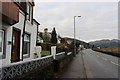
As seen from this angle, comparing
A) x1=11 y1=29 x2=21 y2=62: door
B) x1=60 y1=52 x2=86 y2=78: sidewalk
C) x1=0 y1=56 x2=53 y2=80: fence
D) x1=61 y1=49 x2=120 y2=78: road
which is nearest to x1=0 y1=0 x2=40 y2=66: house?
x1=11 y1=29 x2=21 y2=62: door

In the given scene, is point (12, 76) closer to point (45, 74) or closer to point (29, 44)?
point (45, 74)

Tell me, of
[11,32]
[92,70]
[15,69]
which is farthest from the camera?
[92,70]

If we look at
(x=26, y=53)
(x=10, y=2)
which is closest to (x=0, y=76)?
(x=10, y=2)

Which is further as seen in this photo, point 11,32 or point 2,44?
point 11,32

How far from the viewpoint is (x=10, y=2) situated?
10.2 meters

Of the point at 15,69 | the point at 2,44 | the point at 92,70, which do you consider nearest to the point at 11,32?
the point at 2,44

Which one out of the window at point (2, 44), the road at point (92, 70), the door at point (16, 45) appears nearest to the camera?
the window at point (2, 44)

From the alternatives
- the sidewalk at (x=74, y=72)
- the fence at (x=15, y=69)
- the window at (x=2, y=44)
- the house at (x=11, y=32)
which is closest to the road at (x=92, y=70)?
the sidewalk at (x=74, y=72)

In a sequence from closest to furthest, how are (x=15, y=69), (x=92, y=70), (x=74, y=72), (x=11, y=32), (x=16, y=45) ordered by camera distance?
(x=15, y=69) → (x=11, y=32) → (x=16, y=45) → (x=74, y=72) → (x=92, y=70)

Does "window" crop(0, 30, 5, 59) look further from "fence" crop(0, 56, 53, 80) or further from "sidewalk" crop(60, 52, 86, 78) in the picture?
"sidewalk" crop(60, 52, 86, 78)

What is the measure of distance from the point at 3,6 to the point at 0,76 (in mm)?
3532

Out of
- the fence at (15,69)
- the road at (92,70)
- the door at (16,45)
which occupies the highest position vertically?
the door at (16,45)

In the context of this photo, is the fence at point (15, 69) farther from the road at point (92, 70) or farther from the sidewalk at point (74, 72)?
the road at point (92, 70)

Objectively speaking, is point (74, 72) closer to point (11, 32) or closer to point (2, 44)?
point (11, 32)
